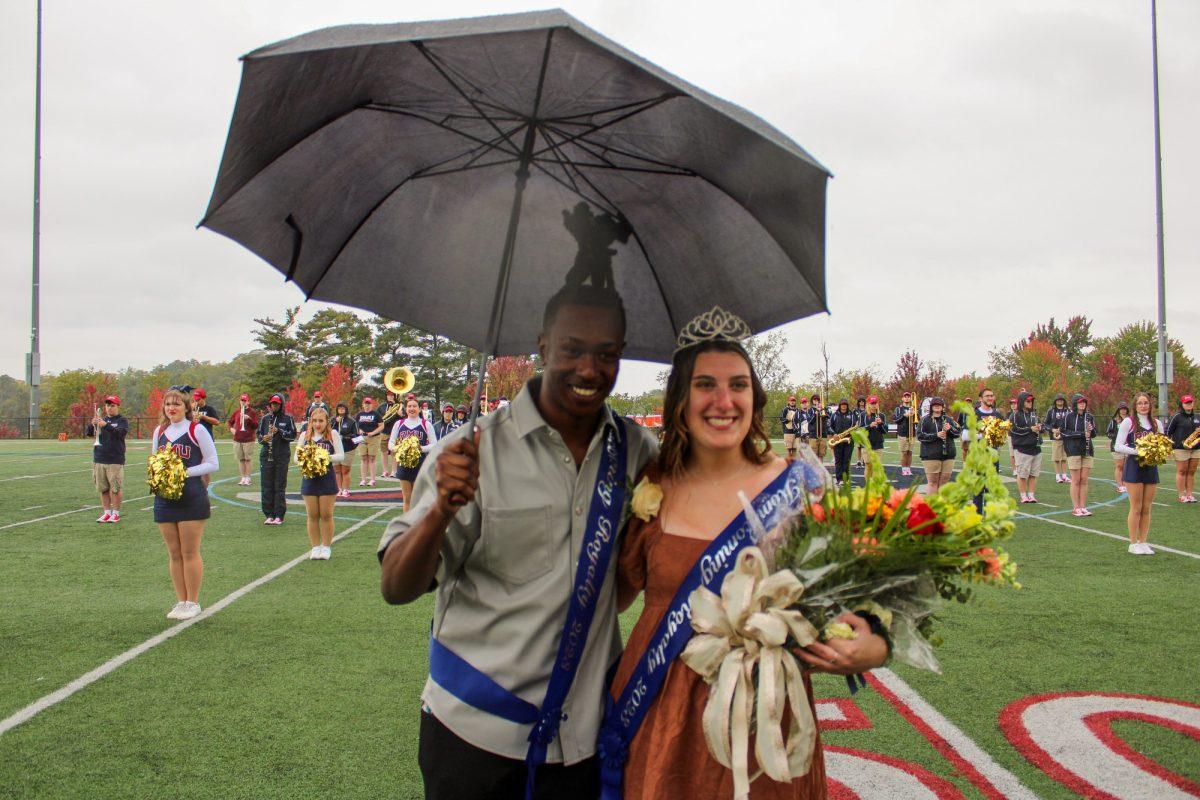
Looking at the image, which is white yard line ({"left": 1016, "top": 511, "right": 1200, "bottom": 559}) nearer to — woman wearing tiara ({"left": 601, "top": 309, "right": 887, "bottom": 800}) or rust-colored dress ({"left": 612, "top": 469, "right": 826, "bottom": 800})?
woman wearing tiara ({"left": 601, "top": 309, "right": 887, "bottom": 800})

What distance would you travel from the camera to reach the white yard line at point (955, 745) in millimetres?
3822

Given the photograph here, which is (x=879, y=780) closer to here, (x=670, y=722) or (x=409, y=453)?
(x=670, y=722)

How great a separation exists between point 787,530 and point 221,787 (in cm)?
323

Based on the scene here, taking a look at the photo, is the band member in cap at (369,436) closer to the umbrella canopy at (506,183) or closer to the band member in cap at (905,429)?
the band member in cap at (905,429)

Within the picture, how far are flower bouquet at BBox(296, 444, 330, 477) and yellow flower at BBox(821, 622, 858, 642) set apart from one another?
8203 mm

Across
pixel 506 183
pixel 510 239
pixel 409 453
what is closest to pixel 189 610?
pixel 409 453

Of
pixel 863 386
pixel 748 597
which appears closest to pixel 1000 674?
pixel 748 597

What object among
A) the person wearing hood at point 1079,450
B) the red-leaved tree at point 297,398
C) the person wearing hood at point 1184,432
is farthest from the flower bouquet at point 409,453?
the red-leaved tree at point 297,398

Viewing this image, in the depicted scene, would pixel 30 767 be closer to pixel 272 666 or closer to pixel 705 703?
pixel 272 666

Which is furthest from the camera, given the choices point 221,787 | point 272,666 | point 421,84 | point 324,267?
point 272,666

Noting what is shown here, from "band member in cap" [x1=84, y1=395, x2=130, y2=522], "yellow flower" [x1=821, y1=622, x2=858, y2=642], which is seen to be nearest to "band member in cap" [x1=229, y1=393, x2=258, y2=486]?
"band member in cap" [x1=84, y1=395, x2=130, y2=522]

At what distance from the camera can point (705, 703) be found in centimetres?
216

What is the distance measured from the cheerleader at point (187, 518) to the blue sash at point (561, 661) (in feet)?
17.7

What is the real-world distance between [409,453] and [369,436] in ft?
21.7
